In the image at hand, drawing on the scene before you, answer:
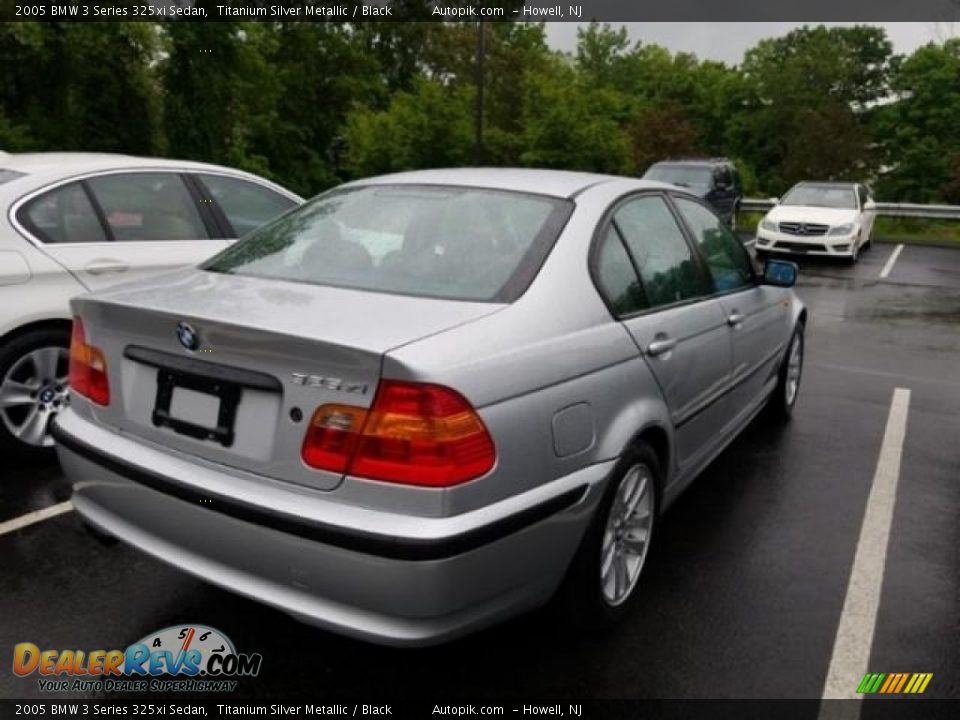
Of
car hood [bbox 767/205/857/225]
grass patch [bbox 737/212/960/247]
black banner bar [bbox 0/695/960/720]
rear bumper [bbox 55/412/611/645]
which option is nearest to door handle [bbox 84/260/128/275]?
rear bumper [bbox 55/412/611/645]

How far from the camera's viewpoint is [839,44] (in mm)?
59562

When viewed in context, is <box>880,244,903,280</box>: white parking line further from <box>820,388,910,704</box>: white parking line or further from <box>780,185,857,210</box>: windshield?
<box>820,388,910,704</box>: white parking line

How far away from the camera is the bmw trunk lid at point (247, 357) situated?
2.20 m

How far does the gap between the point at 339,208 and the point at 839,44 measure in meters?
65.9

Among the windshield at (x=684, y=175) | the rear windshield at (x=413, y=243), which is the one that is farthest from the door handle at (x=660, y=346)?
the windshield at (x=684, y=175)

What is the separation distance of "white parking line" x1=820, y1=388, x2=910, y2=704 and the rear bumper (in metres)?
1.00

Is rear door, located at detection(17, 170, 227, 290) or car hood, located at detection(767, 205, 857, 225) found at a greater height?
rear door, located at detection(17, 170, 227, 290)

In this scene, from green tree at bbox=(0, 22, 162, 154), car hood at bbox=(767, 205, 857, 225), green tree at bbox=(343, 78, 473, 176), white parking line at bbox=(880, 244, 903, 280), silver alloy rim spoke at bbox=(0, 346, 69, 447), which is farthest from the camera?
green tree at bbox=(343, 78, 473, 176)

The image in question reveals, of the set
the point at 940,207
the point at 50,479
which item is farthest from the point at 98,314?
the point at 940,207

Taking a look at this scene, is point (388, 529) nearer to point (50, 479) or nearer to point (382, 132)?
point (50, 479)

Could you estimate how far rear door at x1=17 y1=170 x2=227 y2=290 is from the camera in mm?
4191

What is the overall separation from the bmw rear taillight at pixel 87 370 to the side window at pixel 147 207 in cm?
183

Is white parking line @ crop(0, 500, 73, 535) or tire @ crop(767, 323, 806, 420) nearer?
white parking line @ crop(0, 500, 73, 535)

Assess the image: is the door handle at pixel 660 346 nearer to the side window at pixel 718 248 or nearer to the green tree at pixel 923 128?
the side window at pixel 718 248
